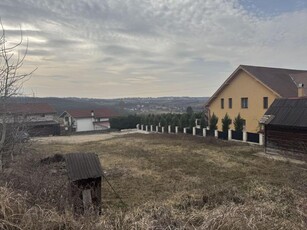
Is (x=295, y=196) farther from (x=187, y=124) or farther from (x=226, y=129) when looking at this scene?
(x=187, y=124)

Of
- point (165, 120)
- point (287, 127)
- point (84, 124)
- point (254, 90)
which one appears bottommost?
point (84, 124)

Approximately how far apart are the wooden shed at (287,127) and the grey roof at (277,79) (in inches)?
242

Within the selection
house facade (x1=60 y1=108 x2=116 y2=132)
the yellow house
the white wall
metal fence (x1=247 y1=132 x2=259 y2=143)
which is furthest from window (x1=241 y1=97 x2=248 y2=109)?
the white wall

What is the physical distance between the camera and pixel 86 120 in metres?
53.0

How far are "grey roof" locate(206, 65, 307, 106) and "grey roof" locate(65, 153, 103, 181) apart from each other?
67.4 feet

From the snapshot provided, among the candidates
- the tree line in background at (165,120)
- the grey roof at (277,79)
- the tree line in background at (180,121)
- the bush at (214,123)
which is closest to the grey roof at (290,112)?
the grey roof at (277,79)

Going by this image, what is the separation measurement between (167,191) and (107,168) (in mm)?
5365

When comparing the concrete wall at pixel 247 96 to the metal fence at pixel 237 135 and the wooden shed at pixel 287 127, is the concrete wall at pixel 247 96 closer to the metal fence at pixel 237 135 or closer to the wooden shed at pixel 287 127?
the metal fence at pixel 237 135

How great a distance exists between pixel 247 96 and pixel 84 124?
111 ft

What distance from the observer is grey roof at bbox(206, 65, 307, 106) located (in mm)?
23953

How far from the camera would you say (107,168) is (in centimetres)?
1448

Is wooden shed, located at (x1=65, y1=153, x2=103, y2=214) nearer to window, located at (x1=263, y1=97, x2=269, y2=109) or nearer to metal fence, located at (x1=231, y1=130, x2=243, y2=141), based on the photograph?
metal fence, located at (x1=231, y1=130, x2=243, y2=141)

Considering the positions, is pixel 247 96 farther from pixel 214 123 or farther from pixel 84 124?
pixel 84 124

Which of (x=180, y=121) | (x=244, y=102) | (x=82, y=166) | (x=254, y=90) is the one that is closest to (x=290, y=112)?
(x=254, y=90)
